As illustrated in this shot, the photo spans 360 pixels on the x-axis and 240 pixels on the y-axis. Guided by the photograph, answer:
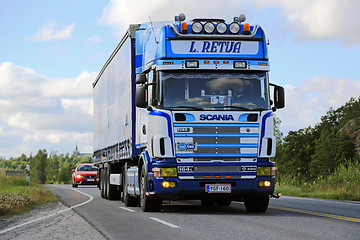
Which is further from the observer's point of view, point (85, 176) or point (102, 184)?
point (85, 176)

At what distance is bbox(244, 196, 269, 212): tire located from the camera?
1348 centimetres

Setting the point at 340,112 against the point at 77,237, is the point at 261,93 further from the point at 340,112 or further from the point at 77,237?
the point at 340,112

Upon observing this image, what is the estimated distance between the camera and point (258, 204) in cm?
1358

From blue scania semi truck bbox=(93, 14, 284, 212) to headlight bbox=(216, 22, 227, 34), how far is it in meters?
0.03

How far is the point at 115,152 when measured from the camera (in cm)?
1858

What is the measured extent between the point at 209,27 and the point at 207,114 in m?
2.08

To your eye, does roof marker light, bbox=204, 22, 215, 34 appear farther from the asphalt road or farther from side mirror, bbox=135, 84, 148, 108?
the asphalt road

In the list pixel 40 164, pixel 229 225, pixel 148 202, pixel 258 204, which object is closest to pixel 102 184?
pixel 148 202

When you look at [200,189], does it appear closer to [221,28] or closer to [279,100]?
[279,100]

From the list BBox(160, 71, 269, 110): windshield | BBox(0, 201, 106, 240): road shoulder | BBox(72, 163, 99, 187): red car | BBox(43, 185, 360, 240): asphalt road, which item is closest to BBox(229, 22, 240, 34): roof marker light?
BBox(160, 71, 269, 110): windshield

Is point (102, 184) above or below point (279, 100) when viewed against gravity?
below

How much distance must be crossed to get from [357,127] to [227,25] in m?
78.5

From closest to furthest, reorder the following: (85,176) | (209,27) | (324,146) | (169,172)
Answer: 1. (169,172)
2. (209,27)
3. (85,176)
4. (324,146)

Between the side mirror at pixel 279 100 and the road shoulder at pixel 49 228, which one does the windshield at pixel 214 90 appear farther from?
the road shoulder at pixel 49 228
